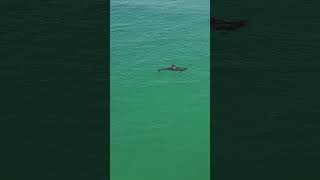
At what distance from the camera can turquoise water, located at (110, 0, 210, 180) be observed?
1501 inches

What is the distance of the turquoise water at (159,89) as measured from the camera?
125ft

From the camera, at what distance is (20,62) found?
162 ft

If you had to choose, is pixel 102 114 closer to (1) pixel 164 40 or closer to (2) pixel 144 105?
(2) pixel 144 105
